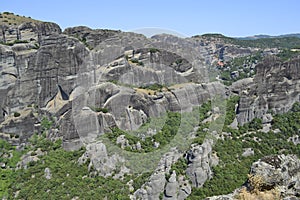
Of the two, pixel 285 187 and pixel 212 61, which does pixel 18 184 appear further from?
pixel 212 61

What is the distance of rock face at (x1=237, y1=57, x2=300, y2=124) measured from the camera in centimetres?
2414

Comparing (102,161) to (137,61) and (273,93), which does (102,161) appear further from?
(137,61)

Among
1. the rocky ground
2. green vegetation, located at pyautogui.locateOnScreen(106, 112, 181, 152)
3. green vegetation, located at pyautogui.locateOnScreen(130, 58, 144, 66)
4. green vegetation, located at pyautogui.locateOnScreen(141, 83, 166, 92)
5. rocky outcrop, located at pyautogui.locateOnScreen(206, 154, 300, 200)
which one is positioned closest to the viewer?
rocky outcrop, located at pyautogui.locateOnScreen(206, 154, 300, 200)

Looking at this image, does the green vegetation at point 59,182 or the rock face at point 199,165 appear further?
the rock face at point 199,165

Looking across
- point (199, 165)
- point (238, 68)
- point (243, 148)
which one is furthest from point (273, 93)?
point (238, 68)

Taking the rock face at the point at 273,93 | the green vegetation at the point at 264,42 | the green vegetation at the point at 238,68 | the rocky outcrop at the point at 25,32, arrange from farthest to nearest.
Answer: the green vegetation at the point at 264,42 < the green vegetation at the point at 238,68 < the rocky outcrop at the point at 25,32 < the rock face at the point at 273,93

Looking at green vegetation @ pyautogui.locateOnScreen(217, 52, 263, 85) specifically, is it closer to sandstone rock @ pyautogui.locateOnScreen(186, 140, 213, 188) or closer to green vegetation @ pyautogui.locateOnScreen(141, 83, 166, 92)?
green vegetation @ pyautogui.locateOnScreen(141, 83, 166, 92)

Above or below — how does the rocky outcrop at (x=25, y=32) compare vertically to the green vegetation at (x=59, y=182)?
above

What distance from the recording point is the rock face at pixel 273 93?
79.2 ft

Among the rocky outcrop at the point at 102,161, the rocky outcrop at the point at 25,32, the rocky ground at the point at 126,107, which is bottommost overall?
the rocky outcrop at the point at 102,161

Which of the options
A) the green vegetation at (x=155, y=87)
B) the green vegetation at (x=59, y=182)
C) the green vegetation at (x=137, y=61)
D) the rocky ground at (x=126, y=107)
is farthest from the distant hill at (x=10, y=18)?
the green vegetation at (x=59, y=182)

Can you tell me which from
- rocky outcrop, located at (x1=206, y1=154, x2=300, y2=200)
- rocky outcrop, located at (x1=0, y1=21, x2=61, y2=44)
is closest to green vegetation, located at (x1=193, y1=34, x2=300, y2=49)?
rocky outcrop, located at (x1=0, y1=21, x2=61, y2=44)

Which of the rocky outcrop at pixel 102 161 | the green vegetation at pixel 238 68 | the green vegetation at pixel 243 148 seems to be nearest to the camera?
the green vegetation at pixel 243 148

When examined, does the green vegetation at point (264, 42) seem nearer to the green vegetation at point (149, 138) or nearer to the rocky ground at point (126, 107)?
the rocky ground at point (126, 107)
